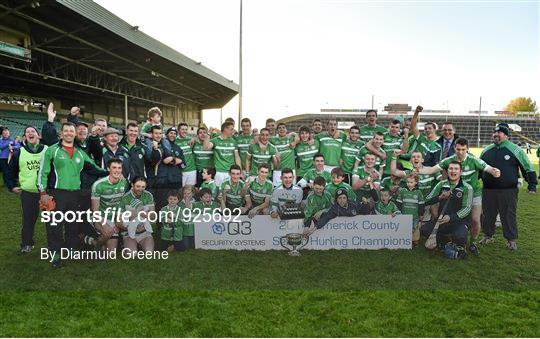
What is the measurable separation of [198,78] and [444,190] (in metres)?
24.9

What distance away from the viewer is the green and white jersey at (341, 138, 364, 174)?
22.9ft

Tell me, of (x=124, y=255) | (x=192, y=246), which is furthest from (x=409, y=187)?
(x=124, y=255)

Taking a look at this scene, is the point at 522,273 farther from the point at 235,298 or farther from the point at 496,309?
the point at 235,298

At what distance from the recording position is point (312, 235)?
565 centimetres

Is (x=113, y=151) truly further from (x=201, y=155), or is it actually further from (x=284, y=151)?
(x=284, y=151)

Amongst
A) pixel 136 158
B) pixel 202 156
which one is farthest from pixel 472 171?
pixel 136 158

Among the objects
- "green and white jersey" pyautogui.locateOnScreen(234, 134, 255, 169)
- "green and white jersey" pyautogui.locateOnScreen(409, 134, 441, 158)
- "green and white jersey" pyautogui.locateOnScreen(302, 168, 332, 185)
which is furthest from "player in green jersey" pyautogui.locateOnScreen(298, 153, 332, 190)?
"green and white jersey" pyautogui.locateOnScreen(409, 134, 441, 158)

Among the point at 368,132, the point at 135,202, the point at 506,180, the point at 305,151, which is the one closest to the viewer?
the point at 135,202

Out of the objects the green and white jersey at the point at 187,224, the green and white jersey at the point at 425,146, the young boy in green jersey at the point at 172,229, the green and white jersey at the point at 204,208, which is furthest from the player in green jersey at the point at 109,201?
the green and white jersey at the point at 425,146

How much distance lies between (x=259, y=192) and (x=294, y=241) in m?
1.04

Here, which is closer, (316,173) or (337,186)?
(337,186)

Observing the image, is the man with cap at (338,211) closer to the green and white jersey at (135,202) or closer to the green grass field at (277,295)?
the green grass field at (277,295)

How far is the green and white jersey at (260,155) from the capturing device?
22.4ft

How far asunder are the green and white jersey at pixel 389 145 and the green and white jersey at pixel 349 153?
433 mm
